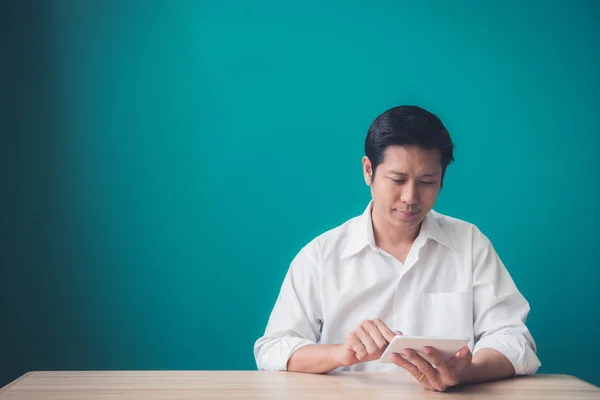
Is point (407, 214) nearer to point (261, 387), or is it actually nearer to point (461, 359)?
point (461, 359)

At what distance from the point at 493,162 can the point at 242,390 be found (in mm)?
1630

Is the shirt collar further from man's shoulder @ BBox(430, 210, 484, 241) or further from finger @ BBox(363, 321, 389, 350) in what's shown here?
finger @ BBox(363, 321, 389, 350)

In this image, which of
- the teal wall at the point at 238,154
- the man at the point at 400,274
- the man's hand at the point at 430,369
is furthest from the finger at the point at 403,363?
the teal wall at the point at 238,154

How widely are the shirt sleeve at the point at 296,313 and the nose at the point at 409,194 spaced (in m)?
0.36

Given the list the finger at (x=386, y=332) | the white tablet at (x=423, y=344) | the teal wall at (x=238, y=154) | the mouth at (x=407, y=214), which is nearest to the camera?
the white tablet at (x=423, y=344)

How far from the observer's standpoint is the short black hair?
5.77 feet

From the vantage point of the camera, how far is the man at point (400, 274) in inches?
69.2

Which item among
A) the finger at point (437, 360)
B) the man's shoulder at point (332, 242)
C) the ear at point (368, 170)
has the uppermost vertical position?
the ear at point (368, 170)

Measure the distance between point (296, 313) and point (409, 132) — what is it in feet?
2.06

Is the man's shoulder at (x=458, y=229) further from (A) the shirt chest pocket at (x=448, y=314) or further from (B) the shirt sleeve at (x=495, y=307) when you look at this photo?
(A) the shirt chest pocket at (x=448, y=314)

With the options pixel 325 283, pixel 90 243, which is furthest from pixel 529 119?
pixel 90 243

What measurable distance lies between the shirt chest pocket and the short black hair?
15.6 inches

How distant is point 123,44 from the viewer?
8.44 ft

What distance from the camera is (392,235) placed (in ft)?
6.53
